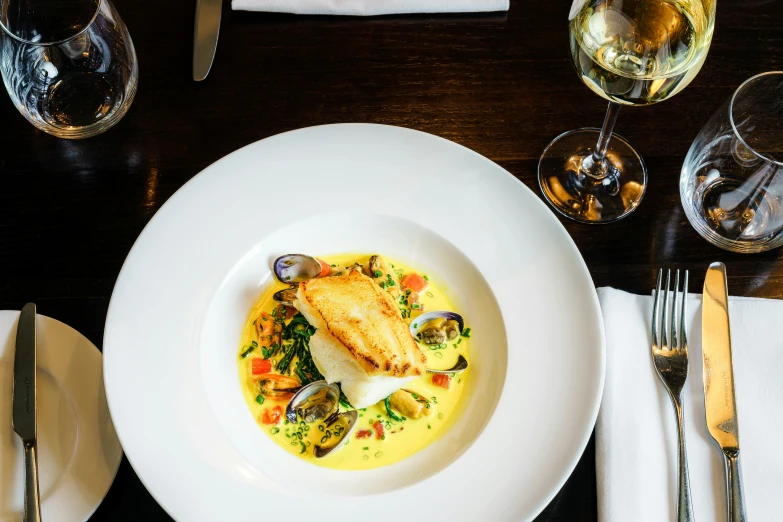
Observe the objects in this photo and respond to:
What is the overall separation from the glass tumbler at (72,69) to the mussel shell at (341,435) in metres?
1.18

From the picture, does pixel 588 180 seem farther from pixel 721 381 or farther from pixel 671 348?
pixel 721 381

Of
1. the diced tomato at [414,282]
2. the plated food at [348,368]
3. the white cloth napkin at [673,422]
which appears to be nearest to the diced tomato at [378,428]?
the plated food at [348,368]

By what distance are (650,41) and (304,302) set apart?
112 centimetres

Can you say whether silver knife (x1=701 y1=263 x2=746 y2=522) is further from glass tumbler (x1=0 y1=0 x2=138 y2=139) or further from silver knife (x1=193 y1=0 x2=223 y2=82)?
glass tumbler (x1=0 y1=0 x2=138 y2=139)

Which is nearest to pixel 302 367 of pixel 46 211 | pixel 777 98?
pixel 46 211

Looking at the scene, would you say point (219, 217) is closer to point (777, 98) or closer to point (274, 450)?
point (274, 450)

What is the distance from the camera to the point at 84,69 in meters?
2.22

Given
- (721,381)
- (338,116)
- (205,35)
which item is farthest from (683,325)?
(205,35)

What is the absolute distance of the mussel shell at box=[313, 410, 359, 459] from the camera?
178 cm

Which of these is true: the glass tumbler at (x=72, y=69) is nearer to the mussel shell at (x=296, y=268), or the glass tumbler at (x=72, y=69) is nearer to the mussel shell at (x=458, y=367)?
the mussel shell at (x=296, y=268)

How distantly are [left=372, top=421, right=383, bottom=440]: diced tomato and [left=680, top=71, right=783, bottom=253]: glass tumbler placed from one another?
1.10 meters

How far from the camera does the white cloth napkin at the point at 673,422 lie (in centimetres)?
174

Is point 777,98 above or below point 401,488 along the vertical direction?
above

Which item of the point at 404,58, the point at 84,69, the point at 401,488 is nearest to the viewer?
the point at 401,488
